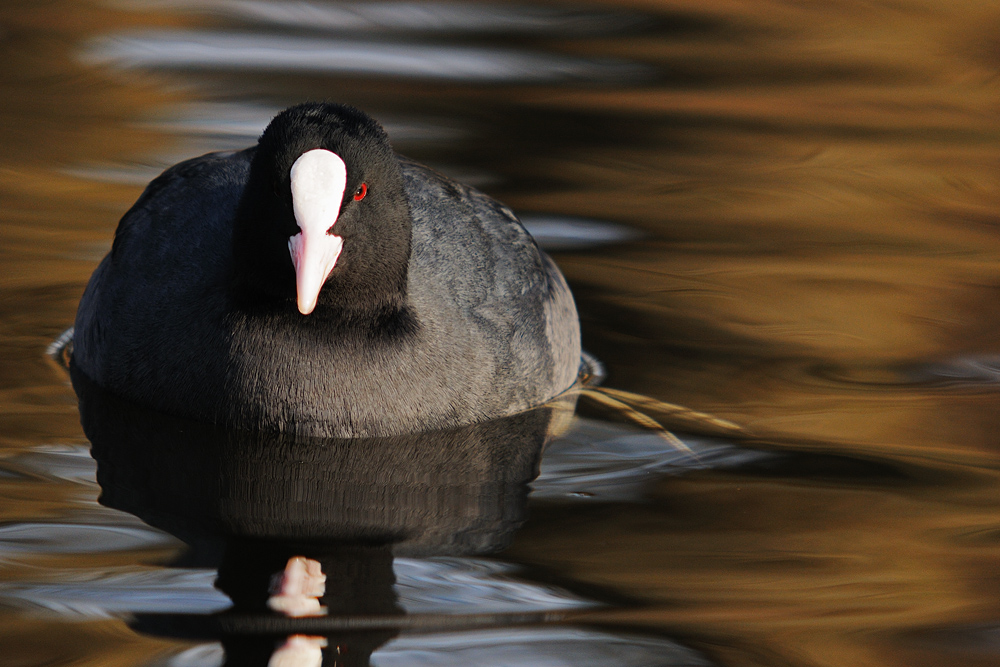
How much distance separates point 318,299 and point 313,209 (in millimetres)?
412

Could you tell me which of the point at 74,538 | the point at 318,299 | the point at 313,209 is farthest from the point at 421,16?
the point at 74,538

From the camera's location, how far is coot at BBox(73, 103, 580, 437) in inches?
169

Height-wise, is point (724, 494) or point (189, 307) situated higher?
point (189, 307)

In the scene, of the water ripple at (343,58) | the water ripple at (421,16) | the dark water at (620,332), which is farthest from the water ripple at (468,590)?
the water ripple at (421,16)

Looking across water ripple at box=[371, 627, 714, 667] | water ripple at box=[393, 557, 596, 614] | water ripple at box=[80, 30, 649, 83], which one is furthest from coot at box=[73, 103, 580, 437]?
water ripple at box=[80, 30, 649, 83]

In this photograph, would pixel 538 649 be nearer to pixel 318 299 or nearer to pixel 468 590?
pixel 468 590

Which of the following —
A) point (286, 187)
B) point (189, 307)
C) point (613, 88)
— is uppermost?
point (613, 88)

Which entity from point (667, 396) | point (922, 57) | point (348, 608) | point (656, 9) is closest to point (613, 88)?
point (656, 9)

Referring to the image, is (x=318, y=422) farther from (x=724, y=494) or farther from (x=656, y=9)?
(x=656, y=9)

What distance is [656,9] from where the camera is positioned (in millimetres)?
10219

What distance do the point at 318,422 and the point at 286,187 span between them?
0.77 m

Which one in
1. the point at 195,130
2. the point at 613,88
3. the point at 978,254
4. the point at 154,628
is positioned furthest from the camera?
the point at 613,88

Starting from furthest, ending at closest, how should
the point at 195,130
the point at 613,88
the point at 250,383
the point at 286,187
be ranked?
the point at 613,88, the point at 195,130, the point at 250,383, the point at 286,187

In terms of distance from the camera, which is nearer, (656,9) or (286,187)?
(286,187)
